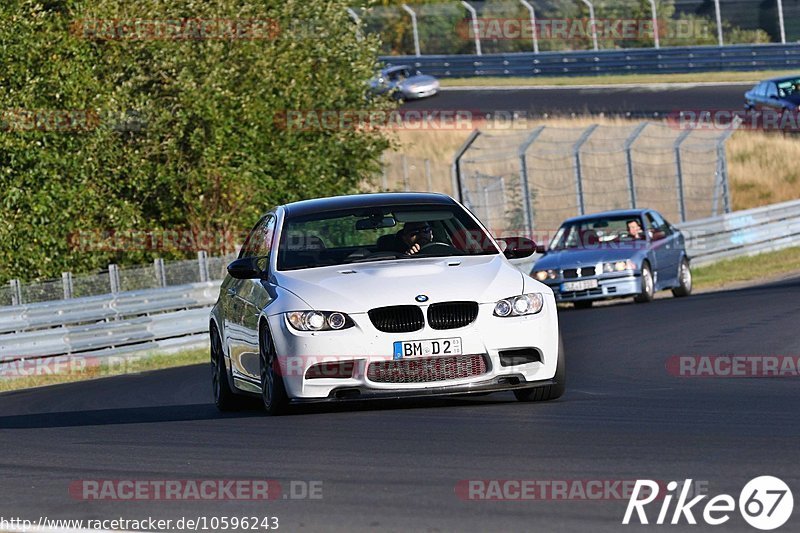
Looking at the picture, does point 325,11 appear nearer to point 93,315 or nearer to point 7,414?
point 93,315

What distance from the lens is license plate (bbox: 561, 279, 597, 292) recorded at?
2430cm

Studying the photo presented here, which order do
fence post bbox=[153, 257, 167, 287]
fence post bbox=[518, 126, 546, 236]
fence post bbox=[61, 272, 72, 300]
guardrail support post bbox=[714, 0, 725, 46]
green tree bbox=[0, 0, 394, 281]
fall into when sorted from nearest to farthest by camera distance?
fence post bbox=[61, 272, 72, 300], fence post bbox=[153, 257, 167, 287], green tree bbox=[0, 0, 394, 281], fence post bbox=[518, 126, 546, 236], guardrail support post bbox=[714, 0, 725, 46]

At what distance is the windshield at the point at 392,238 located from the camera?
446 inches

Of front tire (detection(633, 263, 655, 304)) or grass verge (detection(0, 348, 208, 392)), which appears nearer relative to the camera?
grass verge (detection(0, 348, 208, 392))

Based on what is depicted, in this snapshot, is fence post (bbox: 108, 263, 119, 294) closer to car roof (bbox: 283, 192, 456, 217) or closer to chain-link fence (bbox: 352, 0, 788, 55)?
car roof (bbox: 283, 192, 456, 217)

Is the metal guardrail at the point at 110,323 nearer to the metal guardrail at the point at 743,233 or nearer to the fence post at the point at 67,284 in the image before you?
the fence post at the point at 67,284

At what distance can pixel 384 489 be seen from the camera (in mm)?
7449

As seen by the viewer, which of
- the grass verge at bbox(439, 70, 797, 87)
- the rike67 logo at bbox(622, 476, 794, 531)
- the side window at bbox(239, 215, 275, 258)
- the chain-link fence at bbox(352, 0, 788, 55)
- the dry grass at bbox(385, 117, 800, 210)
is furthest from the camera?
the chain-link fence at bbox(352, 0, 788, 55)

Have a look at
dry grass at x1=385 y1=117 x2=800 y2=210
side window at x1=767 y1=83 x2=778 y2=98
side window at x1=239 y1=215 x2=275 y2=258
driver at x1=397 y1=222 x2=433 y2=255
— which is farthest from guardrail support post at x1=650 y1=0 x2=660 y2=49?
driver at x1=397 y1=222 x2=433 y2=255

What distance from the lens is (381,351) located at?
10.3 metres

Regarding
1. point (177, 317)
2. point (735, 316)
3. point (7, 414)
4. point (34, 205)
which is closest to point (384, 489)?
point (7, 414)

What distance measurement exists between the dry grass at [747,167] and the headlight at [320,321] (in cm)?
3144

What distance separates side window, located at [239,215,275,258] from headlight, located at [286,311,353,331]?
1.33 m

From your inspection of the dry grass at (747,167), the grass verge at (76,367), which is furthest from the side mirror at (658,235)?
the dry grass at (747,167)
